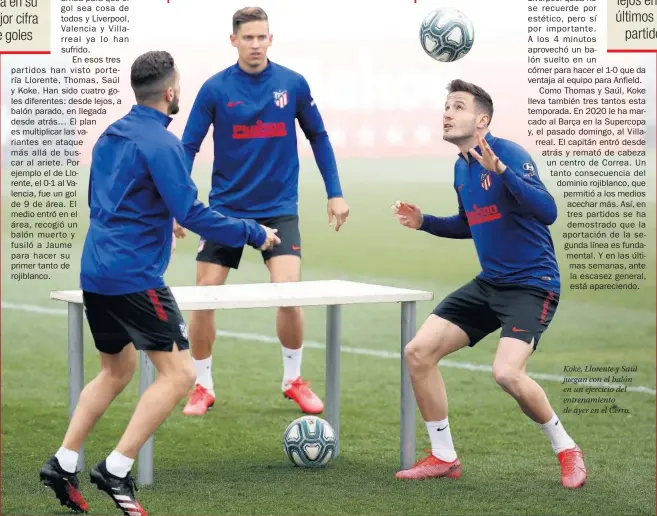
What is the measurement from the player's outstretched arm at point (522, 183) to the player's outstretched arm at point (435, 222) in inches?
24.7

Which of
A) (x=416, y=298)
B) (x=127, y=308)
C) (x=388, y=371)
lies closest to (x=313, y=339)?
(x=388, y=371)

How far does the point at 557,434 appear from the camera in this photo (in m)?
6.44

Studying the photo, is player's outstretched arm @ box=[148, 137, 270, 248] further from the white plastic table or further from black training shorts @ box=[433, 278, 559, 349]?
black training shorts @ box=[433, 278, 559, 349]

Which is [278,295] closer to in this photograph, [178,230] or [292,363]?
[178,230]

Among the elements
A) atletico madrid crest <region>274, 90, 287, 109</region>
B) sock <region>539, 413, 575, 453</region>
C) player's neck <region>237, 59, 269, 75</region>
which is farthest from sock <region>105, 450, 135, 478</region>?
Result: player's neck <region>237, 59, 269, 75</region>

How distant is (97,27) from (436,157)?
23.9 metres

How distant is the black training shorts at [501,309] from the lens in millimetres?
6281

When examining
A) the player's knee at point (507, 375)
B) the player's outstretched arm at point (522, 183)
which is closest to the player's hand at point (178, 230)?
the player's outstretched arm at point (522, 183)

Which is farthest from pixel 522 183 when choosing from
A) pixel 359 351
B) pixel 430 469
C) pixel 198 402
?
pixel 359 351

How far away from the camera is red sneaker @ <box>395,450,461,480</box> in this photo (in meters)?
6.49

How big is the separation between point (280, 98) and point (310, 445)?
7.65 ft

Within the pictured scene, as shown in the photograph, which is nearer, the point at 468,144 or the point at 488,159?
the point at 488,159

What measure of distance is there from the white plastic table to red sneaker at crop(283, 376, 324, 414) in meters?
1.40

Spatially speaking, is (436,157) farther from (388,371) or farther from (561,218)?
(388,371)
